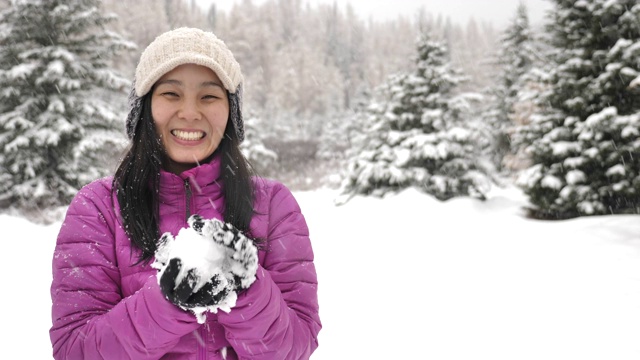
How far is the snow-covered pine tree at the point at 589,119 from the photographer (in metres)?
8.32

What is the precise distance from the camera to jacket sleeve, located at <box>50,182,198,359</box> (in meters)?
1.17

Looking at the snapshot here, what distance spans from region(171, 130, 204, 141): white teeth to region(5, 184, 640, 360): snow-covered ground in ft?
9.15

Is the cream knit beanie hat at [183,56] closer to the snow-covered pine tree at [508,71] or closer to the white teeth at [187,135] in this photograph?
the white teeth at [187,135]

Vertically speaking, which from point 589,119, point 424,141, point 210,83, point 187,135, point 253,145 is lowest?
point 187,135

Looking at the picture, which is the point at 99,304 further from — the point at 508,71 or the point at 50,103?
the point at 508,71

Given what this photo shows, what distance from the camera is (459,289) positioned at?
17.3 feet

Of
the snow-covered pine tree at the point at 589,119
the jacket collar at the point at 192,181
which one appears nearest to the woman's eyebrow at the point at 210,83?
the jacket collar at the point at 192,181

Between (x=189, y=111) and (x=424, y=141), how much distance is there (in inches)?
408

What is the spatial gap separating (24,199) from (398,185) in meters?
9.99

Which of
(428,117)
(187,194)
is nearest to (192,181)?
(187,194)

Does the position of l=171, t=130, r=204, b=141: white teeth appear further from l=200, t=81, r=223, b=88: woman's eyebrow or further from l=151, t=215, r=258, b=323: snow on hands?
l=151, t=215, r=258, b=323: snow on hands

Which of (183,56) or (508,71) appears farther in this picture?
(508,71)

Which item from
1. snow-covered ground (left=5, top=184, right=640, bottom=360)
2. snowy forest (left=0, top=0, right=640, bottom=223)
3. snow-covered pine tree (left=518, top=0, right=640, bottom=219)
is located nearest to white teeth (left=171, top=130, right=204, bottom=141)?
snow-covered ground (left=5, top=184, right=640, bottom=360)

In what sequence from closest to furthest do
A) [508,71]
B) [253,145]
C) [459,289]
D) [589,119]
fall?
[459,289] < [589,119] < [508,71] < [253,145]
